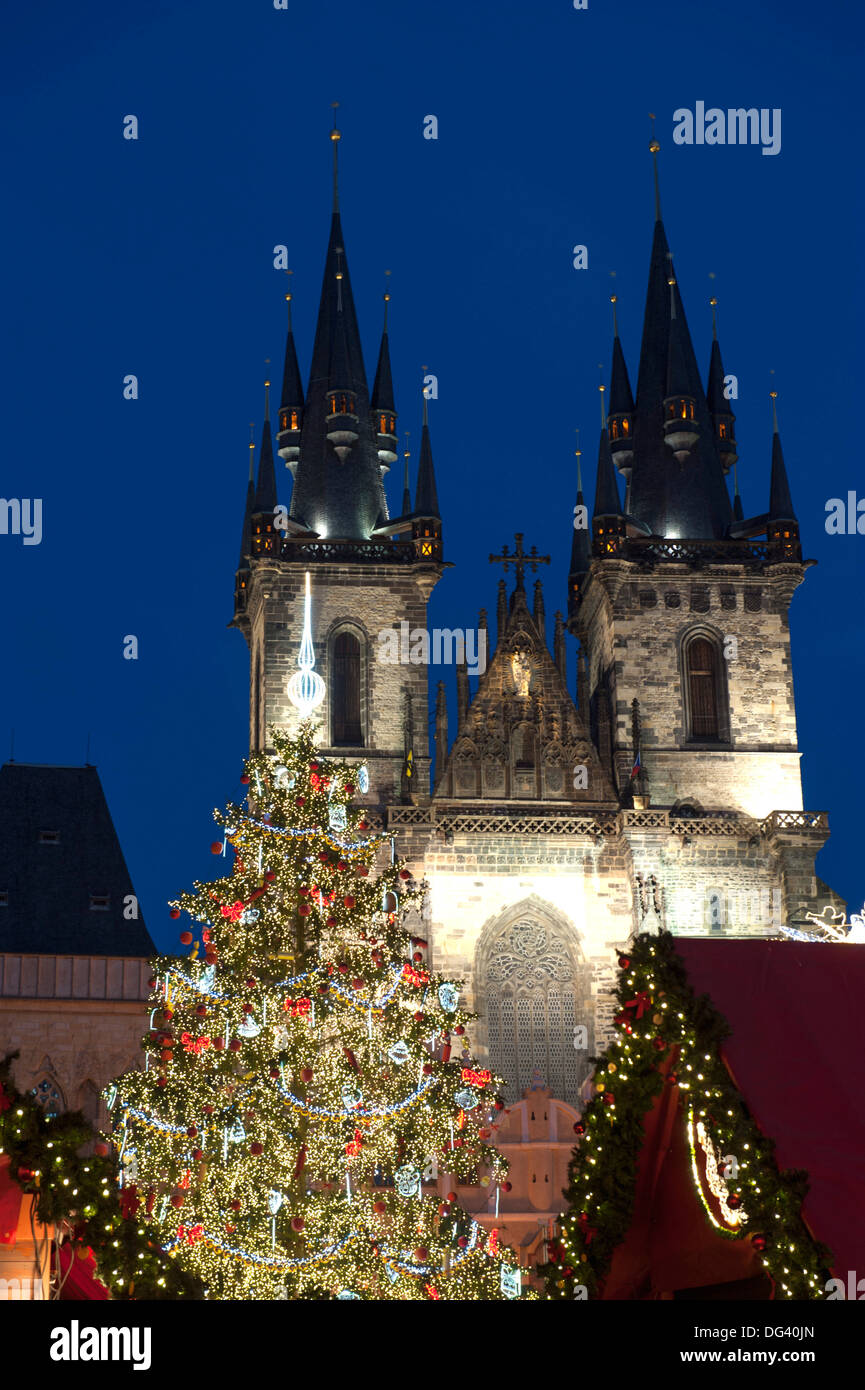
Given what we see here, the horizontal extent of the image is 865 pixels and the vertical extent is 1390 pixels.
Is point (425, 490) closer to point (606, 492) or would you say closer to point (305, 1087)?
point (606, 492)

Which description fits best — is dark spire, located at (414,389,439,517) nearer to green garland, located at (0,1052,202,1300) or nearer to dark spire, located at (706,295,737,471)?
dark spire, located at (706,295,737,471)

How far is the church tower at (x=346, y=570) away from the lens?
3956 cm

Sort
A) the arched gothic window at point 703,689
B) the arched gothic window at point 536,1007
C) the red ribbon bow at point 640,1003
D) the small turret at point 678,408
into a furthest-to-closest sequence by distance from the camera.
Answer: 1. the small turret at point 678,408
2. the arched gothic window at point 703,689
3. the arched gothic window at point 536,1007
4. the red ribbon bow at point 640,1003

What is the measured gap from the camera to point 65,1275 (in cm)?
1471

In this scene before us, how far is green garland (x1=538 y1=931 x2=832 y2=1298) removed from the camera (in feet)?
Result: 37.4

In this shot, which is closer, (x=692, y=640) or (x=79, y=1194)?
(x=79, y=1194)

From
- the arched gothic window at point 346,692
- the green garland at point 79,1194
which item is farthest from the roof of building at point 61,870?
the green garland at point 79,1194

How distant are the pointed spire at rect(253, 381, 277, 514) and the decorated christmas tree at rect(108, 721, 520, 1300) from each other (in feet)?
70.0

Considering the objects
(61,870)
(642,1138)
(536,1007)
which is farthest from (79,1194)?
(536,1007)

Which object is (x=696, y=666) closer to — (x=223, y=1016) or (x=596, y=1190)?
(x=223, y=1016)

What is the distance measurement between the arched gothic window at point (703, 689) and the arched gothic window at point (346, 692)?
→ 6.74m

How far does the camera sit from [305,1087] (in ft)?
60.2

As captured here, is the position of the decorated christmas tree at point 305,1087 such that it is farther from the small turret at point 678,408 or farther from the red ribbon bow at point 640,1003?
the small turret at point 678,408

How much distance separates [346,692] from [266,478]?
508 cm
